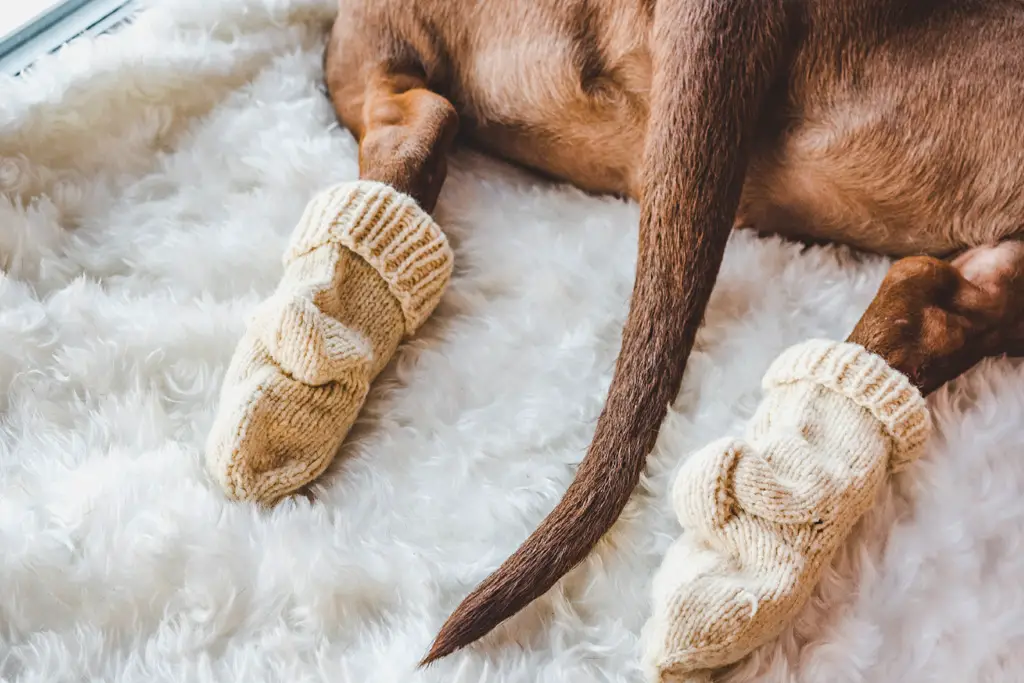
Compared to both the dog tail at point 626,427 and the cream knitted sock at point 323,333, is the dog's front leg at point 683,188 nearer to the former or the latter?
the dog tail at point 626,427

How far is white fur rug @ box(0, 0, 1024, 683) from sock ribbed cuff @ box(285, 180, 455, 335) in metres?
0.05

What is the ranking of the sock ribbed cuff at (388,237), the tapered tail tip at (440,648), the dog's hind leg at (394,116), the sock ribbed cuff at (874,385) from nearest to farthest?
the tapered tail tip at (440,648) → the sock ribbed cuff at (874,385) → the sock ribbed cuff at (388,237) → the dog's hind leg at (394,116)

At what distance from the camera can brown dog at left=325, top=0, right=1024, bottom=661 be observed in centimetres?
92

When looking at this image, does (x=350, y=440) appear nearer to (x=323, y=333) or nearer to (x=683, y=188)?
(x=323, y=333)

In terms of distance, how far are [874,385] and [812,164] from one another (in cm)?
29

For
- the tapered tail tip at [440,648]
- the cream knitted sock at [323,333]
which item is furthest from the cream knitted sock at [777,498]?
the cream knitted sock at [323,333]

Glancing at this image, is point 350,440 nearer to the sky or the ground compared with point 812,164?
nearer to the ground

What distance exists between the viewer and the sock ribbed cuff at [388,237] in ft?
3.36

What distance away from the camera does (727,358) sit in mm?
1029

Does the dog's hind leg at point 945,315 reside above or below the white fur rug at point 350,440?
above

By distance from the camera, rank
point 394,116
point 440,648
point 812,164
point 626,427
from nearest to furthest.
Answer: point 440,648 < point 626,427 < point 812,164 < point 394,116

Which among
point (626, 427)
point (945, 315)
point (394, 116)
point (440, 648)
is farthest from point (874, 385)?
point (394, 116)

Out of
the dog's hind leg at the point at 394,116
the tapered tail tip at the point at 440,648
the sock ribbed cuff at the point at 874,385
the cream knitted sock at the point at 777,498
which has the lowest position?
the tapered tail tip at the point at 440,648

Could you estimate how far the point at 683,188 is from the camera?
95 centimetres
